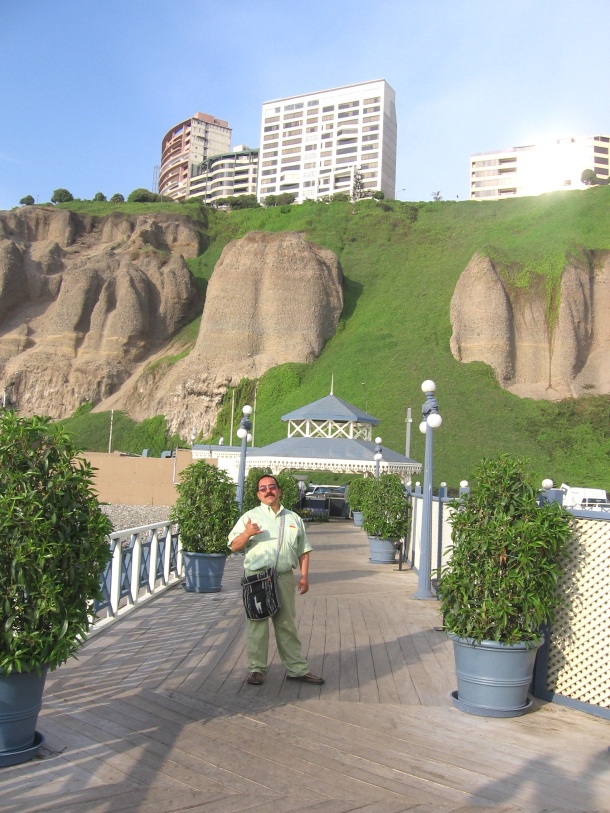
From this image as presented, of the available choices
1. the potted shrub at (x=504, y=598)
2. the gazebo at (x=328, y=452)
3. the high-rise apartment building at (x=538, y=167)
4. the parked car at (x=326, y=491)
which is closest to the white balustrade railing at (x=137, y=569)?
the potted shrub at (x=504, y=598)

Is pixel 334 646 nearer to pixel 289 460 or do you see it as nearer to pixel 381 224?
pixel 289 460

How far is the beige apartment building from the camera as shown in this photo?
131625 mm

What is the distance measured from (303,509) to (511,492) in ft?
75.8

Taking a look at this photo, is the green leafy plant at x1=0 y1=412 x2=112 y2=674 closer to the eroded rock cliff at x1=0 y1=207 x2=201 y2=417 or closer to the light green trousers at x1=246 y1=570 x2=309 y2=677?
the light green trousers at x1=246 y1=570 x2=309 y2=677

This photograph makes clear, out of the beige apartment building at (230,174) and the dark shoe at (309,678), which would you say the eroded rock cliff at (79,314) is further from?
the beige apartment building at (230,174)

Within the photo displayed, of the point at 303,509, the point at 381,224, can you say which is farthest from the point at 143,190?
the point at 303,509

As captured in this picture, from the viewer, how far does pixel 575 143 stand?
113 meters

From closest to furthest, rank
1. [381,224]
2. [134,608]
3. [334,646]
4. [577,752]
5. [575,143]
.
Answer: [577,752] → [334,646] → [134,608] → [381,224] → [575,143]

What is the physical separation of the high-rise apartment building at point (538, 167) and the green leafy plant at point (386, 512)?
104991 millimetres

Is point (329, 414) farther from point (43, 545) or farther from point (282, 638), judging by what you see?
point (43, 545)

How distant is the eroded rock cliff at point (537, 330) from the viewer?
171ft

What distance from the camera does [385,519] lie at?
15.3 metres

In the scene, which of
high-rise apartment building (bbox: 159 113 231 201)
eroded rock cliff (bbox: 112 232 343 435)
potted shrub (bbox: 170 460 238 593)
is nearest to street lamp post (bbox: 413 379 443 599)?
potted shrub (bbox: 170 460 238 593)

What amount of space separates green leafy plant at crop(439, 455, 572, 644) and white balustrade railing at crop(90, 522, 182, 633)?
327 centimetres
